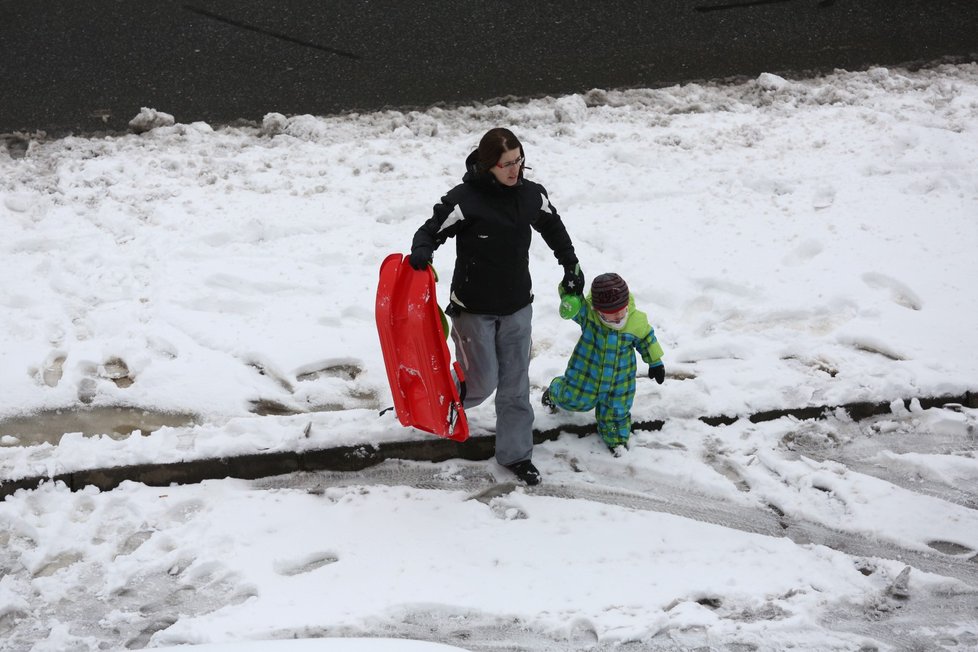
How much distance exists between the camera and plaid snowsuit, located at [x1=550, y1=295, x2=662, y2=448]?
13.9 feet

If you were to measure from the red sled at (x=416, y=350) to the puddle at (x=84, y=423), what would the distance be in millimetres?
1258

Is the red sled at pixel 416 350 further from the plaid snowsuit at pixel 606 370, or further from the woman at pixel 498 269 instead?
the plaid snowsuit at pixel 606 370

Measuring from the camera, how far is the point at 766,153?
21.5 ft

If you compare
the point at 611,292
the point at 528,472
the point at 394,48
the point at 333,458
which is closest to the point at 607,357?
the point at 611,292

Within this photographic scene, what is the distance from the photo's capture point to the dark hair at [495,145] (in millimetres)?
3676

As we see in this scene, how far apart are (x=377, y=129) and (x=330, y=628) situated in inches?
161

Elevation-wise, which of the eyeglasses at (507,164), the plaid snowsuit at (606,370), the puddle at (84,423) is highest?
the eyeglasses at (507,164)

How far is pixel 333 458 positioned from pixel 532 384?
3.67ft

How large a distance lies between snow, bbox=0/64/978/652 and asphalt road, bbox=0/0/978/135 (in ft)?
→ 1.31

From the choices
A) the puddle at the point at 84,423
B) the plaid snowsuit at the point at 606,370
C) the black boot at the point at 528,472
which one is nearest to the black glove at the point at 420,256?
the plaid snowsuit at the point at 606,370

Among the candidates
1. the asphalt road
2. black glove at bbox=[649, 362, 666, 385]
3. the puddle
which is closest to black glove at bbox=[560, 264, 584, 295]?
black glove at bbox=[649, 362, 666, 385]

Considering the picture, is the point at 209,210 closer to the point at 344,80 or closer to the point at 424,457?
the point at 344,80

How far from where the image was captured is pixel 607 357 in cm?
427

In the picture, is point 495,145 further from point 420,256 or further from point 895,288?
point 895,288
